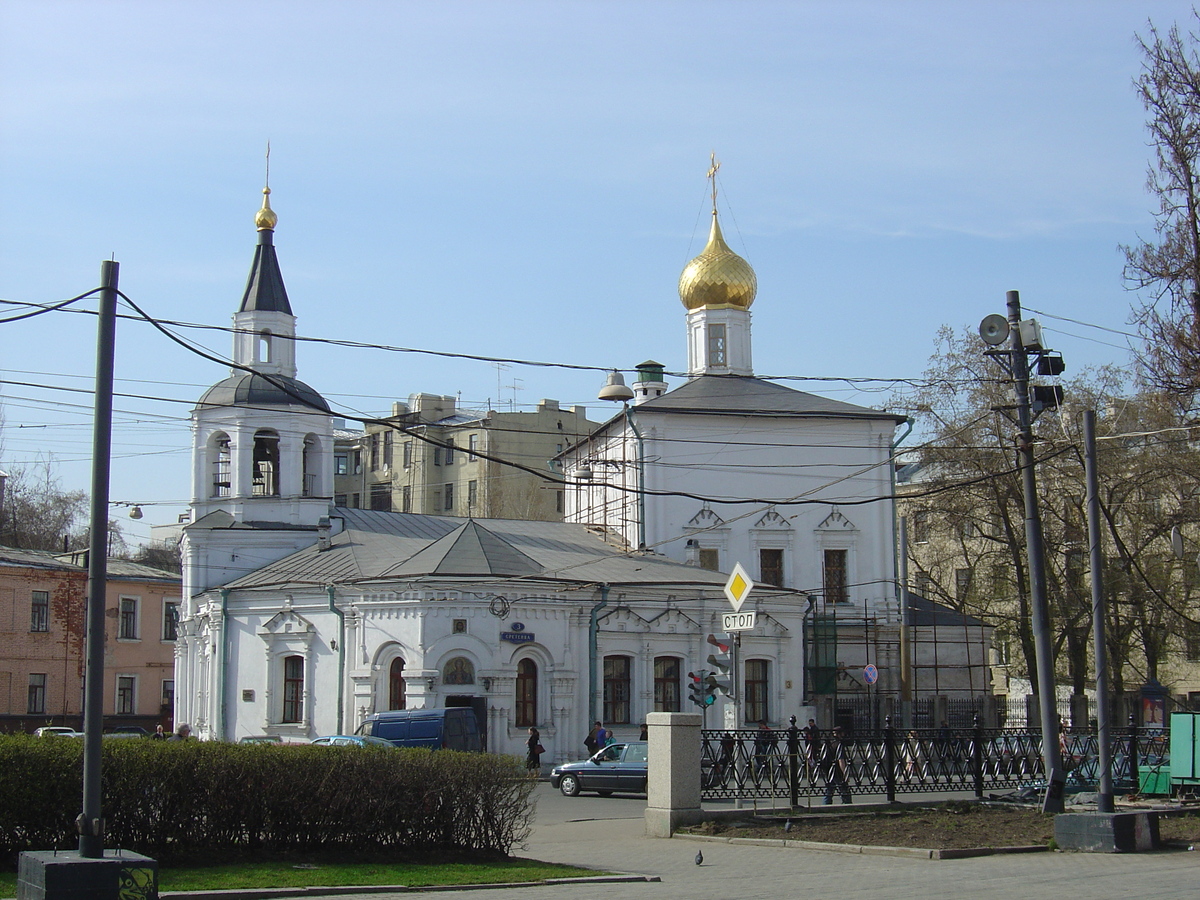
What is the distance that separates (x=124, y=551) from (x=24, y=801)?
65.7 metres

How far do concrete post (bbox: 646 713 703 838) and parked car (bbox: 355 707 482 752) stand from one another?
1040 cm

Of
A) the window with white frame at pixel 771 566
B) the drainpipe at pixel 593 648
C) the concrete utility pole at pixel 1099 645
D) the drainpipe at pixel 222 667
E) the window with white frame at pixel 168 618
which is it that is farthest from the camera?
the window with white frame at pixel 168 618

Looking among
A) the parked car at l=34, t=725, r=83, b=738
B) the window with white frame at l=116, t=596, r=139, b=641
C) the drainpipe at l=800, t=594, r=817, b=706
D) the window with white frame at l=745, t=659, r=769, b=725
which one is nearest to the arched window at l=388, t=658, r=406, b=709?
the parked car at l=34, t=725, r=83, b=738

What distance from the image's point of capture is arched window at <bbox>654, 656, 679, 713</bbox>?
1299 inches

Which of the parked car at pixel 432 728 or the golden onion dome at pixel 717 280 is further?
the golden onion dome at pixel 717 280

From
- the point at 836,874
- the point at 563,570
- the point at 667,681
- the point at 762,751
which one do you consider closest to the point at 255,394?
the point at 563,570

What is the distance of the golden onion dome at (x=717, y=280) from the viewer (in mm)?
42312

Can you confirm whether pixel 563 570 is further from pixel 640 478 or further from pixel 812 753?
pixel 812 753

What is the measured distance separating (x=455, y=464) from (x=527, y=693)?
48696 mm

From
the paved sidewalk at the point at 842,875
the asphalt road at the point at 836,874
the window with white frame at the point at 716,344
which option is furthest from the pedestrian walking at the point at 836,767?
the window with white frame at the point at 716,344

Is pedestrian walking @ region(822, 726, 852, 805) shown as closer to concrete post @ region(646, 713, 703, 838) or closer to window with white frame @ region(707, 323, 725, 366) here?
concrete post @ region(646, 713, 703, 838)

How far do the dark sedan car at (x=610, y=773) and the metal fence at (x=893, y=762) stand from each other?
552 centimetres

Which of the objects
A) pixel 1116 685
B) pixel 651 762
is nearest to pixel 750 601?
pixel 1116 685

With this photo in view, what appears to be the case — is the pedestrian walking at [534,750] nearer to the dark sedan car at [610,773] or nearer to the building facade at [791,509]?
the dark sedan car at [610,773]
